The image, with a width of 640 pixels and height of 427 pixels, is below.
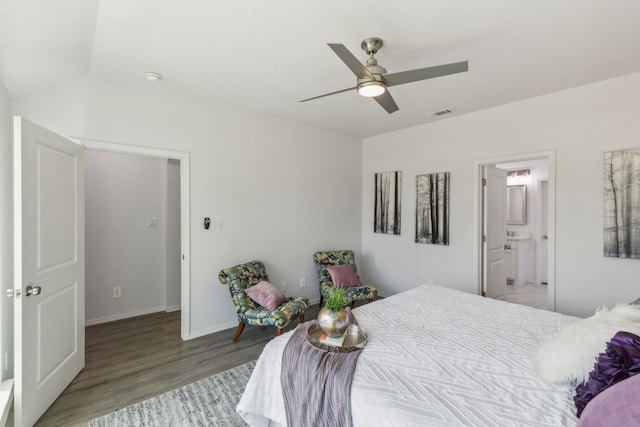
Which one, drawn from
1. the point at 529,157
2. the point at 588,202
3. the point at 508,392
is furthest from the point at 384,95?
the point at 588,202

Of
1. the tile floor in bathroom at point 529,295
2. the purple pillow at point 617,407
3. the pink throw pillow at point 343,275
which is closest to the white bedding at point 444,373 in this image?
the purple pillow at point 617,407

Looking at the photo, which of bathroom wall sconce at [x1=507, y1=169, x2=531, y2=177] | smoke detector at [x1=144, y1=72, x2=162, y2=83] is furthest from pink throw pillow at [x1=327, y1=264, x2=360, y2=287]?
bathroom wall sconce at [x1=507, y1=169, x2=531, y2=177]

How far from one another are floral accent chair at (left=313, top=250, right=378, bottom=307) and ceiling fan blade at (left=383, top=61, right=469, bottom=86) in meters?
2.60

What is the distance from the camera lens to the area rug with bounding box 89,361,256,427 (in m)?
1.98

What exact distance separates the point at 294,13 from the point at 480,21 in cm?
118

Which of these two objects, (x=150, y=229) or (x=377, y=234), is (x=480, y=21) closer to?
(x=377, y=234)

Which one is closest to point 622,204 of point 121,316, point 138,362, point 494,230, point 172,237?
point 494,230

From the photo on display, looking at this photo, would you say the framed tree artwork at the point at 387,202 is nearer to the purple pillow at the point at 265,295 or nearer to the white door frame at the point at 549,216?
the white door frame at the point at 549,216

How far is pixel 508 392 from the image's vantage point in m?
1.29

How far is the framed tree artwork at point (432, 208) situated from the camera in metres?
4.05

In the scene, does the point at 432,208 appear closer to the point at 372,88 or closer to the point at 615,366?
the point at 372,88

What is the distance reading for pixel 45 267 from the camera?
2.10 m

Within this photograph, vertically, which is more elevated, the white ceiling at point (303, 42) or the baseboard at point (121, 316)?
the white ceiling at point (303, 42)

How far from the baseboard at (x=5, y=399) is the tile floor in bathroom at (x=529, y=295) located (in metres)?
5.46
